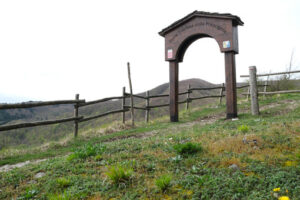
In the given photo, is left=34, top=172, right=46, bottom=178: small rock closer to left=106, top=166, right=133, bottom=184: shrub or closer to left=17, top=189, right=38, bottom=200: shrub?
left=17, top=189, right=38, bottom=200: shrub

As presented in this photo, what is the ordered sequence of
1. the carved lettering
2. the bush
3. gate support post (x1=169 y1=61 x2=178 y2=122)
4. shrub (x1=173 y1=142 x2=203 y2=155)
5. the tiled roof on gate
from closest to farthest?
shrub (x1=173 y1=142 x2=203 y2=155) → the bush → the tiled roof on gate → the carved lettering → gate support post (x1=169 y1=61 x2=178 y2=122)

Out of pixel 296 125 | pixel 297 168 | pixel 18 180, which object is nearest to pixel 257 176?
pixel 297 168

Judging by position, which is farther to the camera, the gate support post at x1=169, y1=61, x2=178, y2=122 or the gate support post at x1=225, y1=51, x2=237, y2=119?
the gate support post at x1=169, y1=61, x2=178, y2=122

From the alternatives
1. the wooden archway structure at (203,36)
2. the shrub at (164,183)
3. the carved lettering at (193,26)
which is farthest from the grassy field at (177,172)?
the carved lettering at (193,26)

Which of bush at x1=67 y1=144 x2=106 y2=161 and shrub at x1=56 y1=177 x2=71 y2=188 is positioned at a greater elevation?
bush at x1=67 y1=144 x2=106 y2=161

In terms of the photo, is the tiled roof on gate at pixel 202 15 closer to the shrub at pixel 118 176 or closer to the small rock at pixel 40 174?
the shrub at pixel 118 176

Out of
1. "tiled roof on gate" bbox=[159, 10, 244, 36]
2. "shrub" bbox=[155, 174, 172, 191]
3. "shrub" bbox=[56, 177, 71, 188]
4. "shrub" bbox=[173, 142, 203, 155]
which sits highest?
"tiled roof on gate" bbox=[159, 10, 244, 36]

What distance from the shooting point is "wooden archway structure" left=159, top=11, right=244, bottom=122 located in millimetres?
7709

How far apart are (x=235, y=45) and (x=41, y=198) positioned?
7375mm

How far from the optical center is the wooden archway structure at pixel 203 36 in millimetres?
7709

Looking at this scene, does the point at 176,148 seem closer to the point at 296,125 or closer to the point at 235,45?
the point at 296,125

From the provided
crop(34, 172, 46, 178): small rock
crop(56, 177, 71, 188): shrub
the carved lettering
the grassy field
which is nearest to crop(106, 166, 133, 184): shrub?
the grassy field

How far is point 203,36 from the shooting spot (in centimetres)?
869

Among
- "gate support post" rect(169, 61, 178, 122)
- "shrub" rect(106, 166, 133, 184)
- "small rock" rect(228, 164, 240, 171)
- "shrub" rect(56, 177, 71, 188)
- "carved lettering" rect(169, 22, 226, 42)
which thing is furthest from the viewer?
"gate support post" rect(169, 61, 178, 122)
